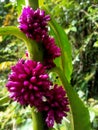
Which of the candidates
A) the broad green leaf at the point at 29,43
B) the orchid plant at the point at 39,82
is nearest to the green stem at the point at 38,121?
the orchid plant at the point at 39,82

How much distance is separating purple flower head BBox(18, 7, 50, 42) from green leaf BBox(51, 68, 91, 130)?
8cm

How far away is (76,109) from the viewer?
65 cm

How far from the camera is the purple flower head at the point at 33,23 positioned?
0.63 metres

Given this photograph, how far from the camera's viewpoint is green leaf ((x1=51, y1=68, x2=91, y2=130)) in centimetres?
63

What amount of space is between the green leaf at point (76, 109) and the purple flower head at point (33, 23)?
0.26 ft

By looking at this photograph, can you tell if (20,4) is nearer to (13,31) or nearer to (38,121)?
(13,31)

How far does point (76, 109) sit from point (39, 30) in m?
0.17

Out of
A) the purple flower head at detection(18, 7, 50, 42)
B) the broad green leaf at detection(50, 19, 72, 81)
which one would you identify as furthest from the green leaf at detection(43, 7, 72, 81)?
the purple flower head at detection(18, 7, 50, 42)

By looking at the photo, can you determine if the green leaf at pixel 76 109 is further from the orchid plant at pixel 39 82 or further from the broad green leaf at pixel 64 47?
the broad green leaf at pixel 64 47

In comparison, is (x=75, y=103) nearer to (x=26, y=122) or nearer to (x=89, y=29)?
(x=26, y=122)

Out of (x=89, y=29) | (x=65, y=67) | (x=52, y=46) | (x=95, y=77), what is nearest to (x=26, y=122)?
(x=65, y=67)

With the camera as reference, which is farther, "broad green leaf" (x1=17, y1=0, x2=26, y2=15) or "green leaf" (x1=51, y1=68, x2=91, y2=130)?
"broad green leaf" (x1=17, y1=0, x2=26, y2=15)

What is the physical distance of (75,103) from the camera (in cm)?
64

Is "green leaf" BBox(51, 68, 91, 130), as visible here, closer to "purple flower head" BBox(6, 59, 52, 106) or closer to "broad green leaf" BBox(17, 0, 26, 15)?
"purple flower head" BBox(6, 59, 52, 106)
